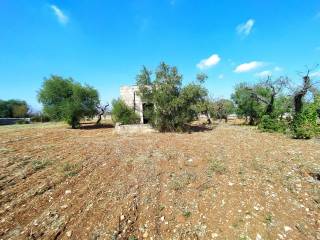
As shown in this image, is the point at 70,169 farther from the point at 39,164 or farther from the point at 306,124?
the point at 306,124

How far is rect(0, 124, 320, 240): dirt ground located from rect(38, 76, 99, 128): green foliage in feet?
42.2

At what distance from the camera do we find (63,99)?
18.8 m

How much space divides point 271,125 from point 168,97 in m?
7.86

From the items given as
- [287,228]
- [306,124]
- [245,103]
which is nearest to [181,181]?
[287,228]

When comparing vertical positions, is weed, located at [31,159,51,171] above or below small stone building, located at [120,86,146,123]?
below

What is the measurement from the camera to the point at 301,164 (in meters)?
5.59

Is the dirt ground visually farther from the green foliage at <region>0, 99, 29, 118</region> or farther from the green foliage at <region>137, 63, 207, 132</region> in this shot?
the green foliage at <region>0, 99, 29, 118</region>

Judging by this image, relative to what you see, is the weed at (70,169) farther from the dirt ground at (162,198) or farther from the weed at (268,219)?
the weed at (268,219)

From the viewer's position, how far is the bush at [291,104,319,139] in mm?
10172

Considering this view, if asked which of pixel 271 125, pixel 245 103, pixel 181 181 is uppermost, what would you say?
pixel 245 103

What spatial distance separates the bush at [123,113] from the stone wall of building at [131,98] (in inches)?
40.5

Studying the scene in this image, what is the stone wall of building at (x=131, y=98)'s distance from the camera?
59.2ft

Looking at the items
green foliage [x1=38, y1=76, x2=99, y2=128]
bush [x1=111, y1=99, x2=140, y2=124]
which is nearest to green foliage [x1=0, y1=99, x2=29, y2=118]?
green foliage [x1=38, y1=76, x2=99, y2=128]

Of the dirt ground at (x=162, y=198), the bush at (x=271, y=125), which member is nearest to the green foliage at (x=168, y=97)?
the bush at (x=271, y=125)
